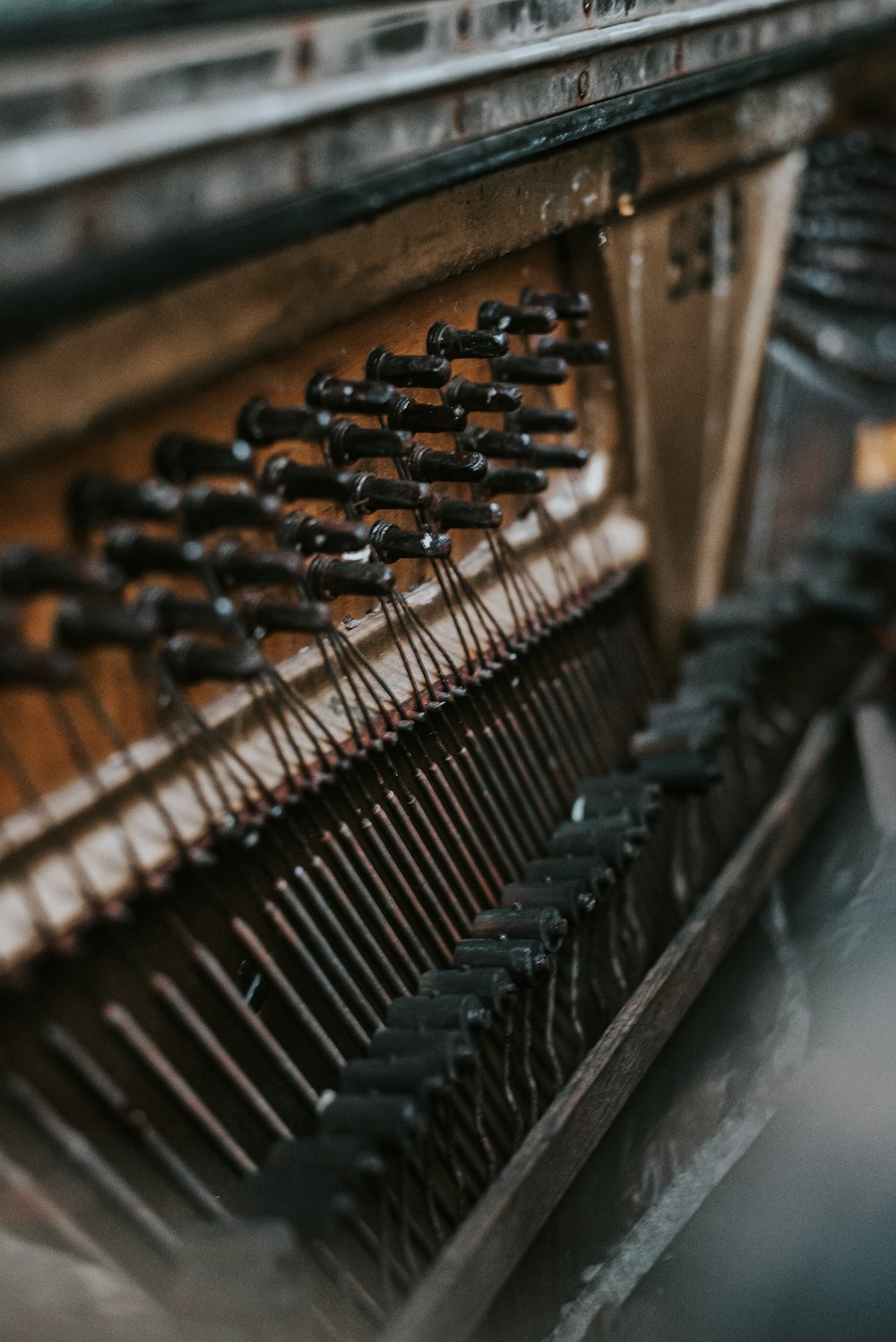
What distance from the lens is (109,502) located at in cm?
160

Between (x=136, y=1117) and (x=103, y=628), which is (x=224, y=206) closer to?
(x=103, y=628)

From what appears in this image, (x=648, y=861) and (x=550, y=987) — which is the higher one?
(x=550, y=987)

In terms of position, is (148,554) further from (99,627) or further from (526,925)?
(526,925)

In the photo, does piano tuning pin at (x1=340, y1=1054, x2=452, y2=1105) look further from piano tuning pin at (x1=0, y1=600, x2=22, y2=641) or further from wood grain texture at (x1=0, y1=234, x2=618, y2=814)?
piano tuning pin at (x1=0, y1=600, x2=22, y2=641)

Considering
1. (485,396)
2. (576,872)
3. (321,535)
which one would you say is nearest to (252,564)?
(321,535)

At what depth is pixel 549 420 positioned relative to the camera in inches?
96.9

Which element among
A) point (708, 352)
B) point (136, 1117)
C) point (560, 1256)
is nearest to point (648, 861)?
point (560, 1256)

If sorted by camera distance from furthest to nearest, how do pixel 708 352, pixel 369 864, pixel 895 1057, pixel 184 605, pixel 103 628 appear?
pixel 708 352, pixel 895 1057, pixel 369 864, pixel 184 605, pixel 103 628

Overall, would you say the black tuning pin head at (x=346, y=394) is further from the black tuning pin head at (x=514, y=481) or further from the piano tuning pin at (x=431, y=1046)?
the piano tuning pin at (x=431, y=1046)

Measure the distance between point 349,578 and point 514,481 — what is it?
53cm

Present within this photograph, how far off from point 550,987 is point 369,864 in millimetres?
430

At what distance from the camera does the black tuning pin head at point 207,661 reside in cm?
169

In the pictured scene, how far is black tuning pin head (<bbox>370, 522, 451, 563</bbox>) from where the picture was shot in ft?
6.70

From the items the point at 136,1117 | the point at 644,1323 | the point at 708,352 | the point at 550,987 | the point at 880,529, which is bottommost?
the point at 880,529
